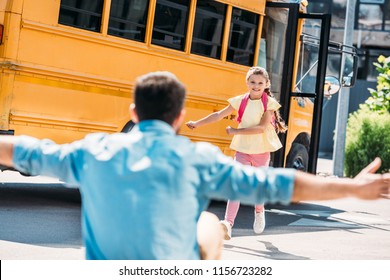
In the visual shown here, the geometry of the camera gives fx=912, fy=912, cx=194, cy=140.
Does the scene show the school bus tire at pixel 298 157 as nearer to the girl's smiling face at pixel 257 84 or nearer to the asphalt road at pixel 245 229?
the asphalt road at pixel 245 229

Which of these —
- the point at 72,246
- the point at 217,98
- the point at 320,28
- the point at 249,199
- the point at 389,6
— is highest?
the point at 389,6

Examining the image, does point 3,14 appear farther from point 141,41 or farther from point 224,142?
point 224,142

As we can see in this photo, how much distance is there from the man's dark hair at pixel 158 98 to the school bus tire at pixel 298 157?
8.13 metres

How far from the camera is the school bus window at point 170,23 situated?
9164 millimetres

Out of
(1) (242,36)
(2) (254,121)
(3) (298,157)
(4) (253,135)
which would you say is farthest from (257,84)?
(3) (298,157)

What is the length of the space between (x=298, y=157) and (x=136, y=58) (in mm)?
2859

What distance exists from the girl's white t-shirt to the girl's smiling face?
0.22ft

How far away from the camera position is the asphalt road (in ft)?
22.1

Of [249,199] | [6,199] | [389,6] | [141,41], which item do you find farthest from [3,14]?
[389,6]

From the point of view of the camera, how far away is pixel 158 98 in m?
2.65

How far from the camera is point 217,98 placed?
9.95 meters

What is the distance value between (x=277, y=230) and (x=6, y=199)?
2.85 meters

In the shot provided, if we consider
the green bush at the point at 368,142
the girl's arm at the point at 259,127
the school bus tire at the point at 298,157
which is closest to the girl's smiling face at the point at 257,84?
the girl's arm at the point at 259,127

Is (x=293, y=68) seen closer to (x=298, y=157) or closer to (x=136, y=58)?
(x=298, y=157)
